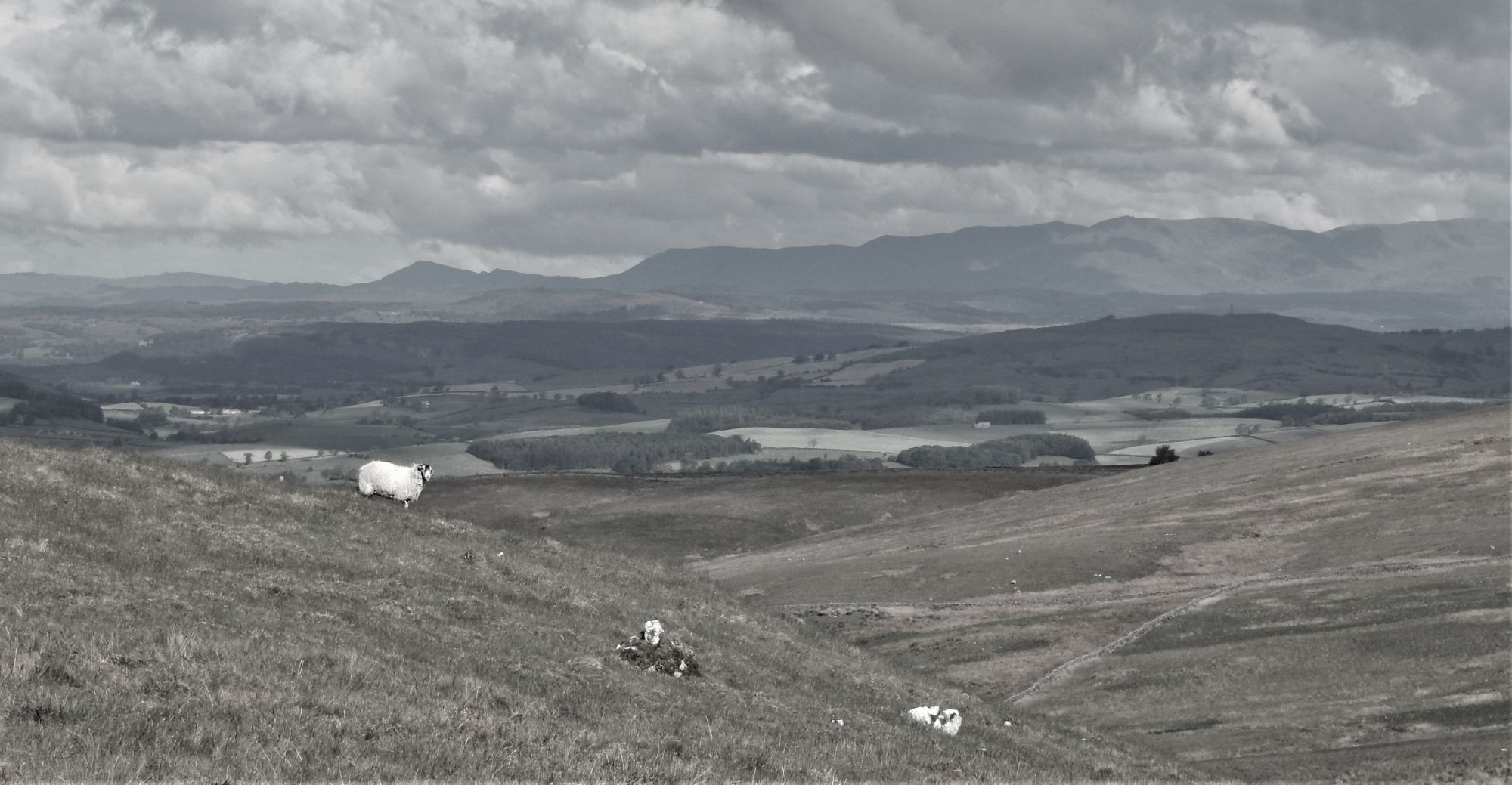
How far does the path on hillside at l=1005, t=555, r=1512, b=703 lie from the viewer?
149ft

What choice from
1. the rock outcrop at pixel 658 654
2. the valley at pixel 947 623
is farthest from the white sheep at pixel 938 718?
the rock outcrop at pixel 658 654

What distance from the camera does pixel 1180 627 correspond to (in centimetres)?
4838

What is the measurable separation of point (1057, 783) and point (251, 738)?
13.7 m

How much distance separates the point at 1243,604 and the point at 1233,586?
3.92 metres

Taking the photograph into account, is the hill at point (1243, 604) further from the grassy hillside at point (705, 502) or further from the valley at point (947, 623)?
the grassy hillside at point (705, 502)

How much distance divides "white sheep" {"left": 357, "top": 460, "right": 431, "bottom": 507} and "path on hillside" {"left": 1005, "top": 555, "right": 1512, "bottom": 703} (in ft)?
59.2

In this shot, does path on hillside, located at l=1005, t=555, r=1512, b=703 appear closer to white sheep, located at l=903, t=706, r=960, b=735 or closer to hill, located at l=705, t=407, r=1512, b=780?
hill, located at l=705, t=407, r=1512, b=780

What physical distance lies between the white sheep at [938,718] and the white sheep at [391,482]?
1770 cm

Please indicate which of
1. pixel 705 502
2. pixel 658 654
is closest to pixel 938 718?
pixel 658 654

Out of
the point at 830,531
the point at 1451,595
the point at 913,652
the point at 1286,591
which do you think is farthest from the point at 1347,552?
the point at 830,531

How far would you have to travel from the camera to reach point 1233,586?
5416 cm

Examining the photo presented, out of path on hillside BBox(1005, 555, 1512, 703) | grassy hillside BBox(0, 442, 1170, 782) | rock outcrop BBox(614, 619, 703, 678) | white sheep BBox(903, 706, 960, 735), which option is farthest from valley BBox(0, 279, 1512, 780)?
rock outcrop BBox(614, 619, 703, 678)

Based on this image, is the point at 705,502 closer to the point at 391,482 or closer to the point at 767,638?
the point at 391,482

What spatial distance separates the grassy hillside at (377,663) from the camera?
1728 cm
